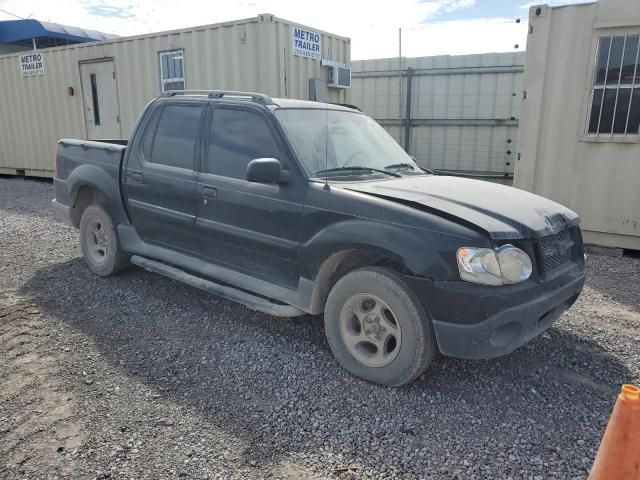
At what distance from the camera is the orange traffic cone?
1964 mm

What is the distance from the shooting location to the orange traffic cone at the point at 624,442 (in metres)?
1.96

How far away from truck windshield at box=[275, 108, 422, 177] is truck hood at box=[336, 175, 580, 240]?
1.01 feet

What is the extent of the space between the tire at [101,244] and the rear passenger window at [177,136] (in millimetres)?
1008

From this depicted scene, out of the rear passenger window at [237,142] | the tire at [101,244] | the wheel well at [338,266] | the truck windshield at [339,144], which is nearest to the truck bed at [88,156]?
the tire at [101,244]

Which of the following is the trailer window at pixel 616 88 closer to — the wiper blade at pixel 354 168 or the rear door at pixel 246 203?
the wiper blade at pixel 354 168

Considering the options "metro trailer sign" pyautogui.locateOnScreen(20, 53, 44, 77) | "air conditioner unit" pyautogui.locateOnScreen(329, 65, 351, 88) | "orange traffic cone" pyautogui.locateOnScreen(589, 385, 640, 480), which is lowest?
"orange traffic cone" pyautogui.locateOnScreen(589, 385, 640, 480)

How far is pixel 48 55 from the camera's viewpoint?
11836 mm

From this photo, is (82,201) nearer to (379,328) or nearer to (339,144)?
(339,144)

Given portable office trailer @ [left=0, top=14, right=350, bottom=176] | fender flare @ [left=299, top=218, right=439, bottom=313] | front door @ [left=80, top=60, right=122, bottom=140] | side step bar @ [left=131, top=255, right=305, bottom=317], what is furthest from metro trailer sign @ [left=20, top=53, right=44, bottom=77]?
fender flare @ [left=299, top=218, right=439, bottom=313]

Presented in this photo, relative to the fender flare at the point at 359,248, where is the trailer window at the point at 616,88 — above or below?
above

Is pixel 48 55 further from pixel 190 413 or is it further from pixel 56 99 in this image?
pixel 190 413

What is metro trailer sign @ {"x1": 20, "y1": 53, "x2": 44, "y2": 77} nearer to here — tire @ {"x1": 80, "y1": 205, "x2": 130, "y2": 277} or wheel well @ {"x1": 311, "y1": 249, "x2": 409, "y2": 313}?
tire @ {"x1": 80, "y1": 205, "x2": 130, "y2": 277}

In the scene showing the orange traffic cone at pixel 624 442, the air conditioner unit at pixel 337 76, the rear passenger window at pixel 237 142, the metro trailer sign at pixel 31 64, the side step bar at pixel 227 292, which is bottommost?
the side step bar at pixel 227 292

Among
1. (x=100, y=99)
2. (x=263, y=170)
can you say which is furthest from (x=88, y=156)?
(x=100, y=99)
